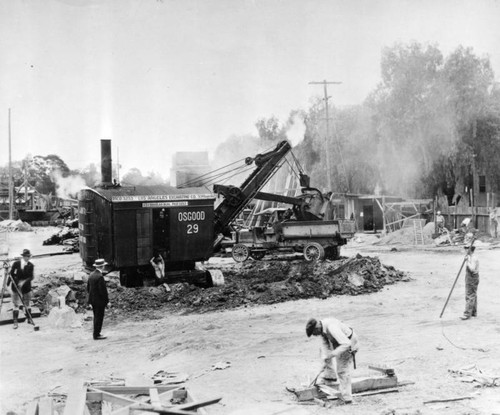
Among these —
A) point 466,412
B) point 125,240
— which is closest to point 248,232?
point 125,240

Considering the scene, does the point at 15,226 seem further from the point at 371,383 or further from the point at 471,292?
the point at 371,383

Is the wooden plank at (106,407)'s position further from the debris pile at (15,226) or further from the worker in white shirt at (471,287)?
the debris pile at (15,226)

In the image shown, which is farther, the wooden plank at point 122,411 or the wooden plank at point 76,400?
the wooden plank at point 76,400

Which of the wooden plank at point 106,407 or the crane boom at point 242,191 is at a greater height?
the crane boom at point 242,191

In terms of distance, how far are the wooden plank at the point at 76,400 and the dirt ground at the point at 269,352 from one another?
20.2 inches

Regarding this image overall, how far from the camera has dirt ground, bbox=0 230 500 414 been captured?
272 inches

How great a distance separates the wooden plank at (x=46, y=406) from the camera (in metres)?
6.14

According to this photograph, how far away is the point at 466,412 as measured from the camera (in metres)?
6.26

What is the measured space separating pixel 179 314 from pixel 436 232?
21.2m

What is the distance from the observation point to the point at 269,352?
916 cm

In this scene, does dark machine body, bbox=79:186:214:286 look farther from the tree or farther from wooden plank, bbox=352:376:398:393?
the tree

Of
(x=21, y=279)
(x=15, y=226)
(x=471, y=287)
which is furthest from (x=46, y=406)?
(x=15, y=226)

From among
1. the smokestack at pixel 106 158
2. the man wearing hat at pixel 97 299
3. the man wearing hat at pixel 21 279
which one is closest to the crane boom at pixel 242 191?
the smokestack at pixel 106 158

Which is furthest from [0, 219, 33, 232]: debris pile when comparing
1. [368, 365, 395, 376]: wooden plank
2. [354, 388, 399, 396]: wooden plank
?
[354, 388, 399, 396]: wooden plank
